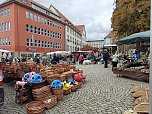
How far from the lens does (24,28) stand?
37531mm

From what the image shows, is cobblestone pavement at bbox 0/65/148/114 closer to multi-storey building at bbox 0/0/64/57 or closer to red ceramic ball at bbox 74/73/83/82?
red ceramic ball at bbox 74/73/83/82

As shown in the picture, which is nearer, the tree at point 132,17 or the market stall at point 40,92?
the market stall at point 40,92

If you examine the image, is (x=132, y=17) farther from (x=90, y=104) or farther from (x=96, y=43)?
(x=96, y=43)

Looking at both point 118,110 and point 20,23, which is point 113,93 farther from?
point 20,23

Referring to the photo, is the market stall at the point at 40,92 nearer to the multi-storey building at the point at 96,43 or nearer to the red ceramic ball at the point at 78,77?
the red ceramic ball at the point at 78,77

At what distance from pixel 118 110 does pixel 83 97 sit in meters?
1.76

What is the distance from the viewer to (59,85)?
664 cm

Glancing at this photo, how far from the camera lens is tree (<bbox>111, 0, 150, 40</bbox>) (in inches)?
837

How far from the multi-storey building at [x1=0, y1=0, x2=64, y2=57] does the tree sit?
65.8ft

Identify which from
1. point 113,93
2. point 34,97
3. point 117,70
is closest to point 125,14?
point 117,70

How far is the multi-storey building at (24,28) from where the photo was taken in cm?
3562

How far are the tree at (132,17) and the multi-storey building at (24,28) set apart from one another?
790 inches

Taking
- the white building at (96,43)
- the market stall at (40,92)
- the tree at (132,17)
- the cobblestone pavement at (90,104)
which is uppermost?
the white building at (96,43)

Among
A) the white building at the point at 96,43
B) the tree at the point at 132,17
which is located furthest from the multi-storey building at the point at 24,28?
the white building at the point at 96,43
